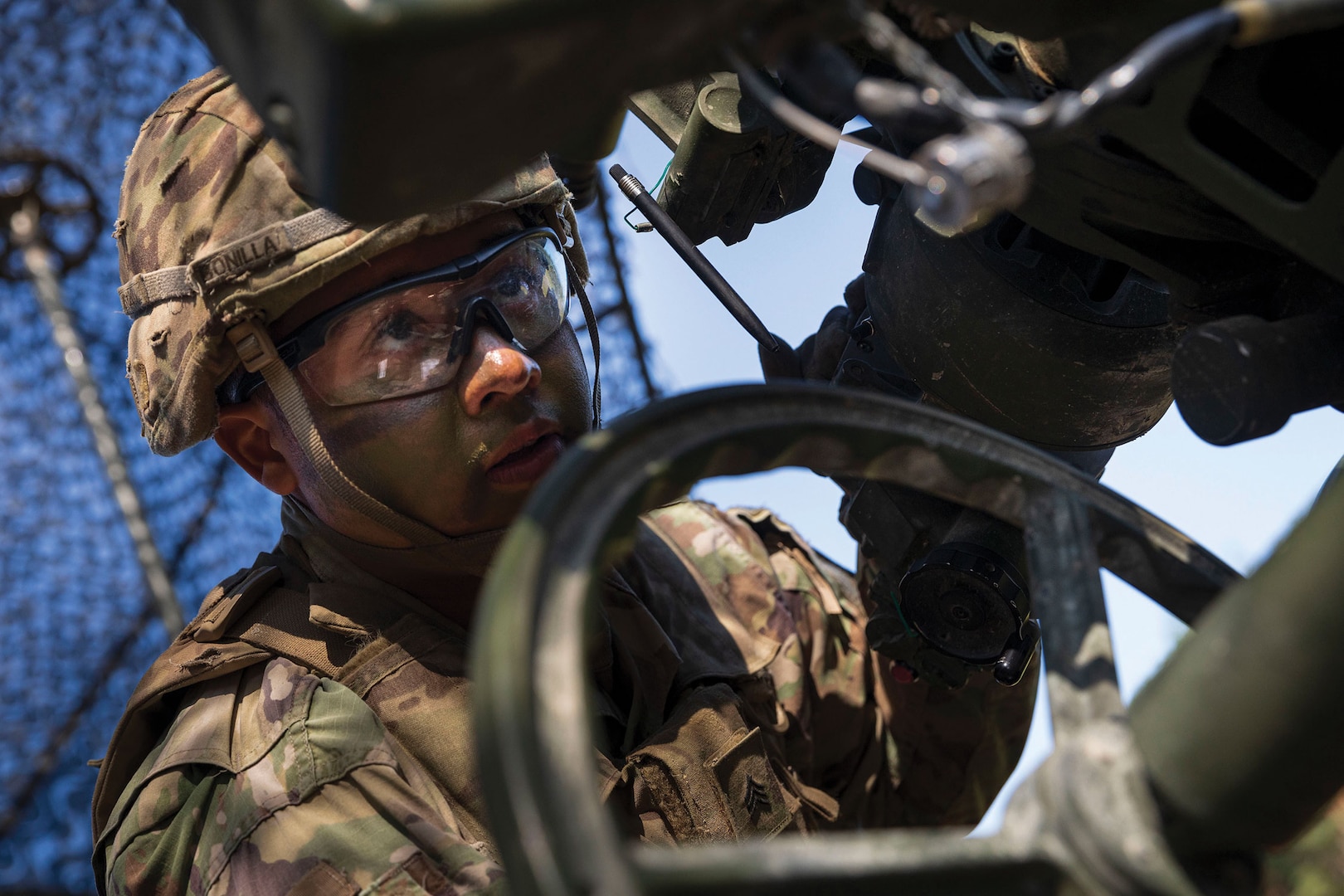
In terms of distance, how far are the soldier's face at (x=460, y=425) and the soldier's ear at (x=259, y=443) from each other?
0.19m

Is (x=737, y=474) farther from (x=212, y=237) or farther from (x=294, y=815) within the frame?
(x=212, y=237)

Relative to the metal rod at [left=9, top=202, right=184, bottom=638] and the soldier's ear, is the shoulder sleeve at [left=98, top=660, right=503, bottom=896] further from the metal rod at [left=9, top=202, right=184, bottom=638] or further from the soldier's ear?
the metal rod at [left=9, top=202, right=184, bottom=638]

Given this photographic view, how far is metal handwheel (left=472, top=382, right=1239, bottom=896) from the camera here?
92cm

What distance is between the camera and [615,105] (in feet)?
3.76

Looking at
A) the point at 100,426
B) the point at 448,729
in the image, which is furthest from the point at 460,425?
the point at 100,426

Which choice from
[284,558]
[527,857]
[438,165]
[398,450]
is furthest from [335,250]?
[527,857]

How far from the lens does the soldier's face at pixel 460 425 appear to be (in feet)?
7.91

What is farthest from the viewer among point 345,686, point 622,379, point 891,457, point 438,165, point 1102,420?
point 622,379

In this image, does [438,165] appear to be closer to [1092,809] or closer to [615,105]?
[615,105]

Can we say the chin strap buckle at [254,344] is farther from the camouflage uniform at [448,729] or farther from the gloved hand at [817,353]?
the gloved hand at [817,353]

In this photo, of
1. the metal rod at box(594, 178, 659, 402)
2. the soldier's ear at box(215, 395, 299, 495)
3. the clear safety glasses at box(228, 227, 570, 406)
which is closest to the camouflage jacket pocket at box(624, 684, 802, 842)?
the clear safety glasses at box(228, 227, 570, 406)

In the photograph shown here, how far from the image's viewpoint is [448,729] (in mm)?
2357

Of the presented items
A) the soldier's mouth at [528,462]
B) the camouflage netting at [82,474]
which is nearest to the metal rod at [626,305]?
the camouflage netting at [82,474]

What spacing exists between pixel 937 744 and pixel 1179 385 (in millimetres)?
1703
